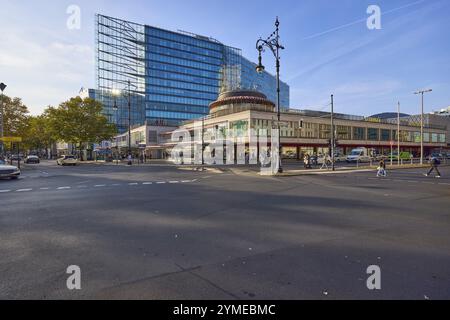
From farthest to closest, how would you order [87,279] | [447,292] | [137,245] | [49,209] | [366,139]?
[366,139]
[49,209]
[137,245]
[87,279]
[447,292]

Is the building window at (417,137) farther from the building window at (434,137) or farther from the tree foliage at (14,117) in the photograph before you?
the tree foliage at (14,117)

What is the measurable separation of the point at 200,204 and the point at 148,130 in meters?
61.4

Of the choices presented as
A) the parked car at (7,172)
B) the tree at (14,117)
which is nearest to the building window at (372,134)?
the parked car at (7,172)

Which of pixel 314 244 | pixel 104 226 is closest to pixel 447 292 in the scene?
pixel 314 244

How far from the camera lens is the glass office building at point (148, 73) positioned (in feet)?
298

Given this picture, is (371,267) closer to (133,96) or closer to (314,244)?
(314,244)

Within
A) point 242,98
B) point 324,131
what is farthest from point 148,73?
point 324,131

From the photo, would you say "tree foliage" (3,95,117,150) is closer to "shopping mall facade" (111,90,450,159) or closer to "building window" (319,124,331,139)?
"shopping mall facade" (111,90,450,159)

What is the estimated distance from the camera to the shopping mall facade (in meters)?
46.2

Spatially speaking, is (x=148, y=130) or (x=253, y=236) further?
(x=148, y=130)

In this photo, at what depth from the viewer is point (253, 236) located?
5.32 metres

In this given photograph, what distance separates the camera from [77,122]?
4672 centimetres

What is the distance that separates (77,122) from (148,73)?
4952 centimetres

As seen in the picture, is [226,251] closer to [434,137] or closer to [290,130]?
[290,130]
